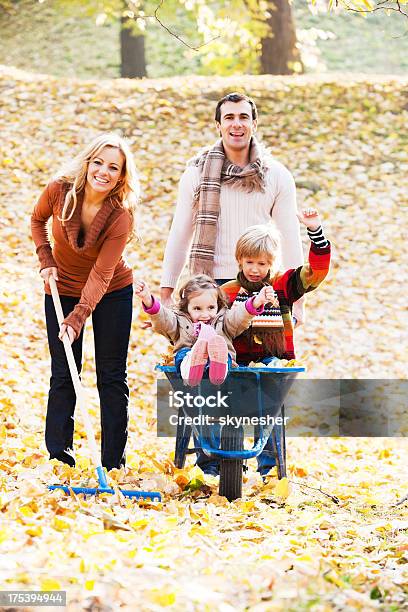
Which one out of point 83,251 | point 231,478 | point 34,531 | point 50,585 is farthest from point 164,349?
point 50,585

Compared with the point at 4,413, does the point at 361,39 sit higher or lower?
higher

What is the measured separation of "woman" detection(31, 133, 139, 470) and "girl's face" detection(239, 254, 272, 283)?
23.9 inches

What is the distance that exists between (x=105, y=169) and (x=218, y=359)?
3.58ft

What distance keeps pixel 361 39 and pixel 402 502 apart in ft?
68.7

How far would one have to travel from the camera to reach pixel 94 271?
4.25 meters

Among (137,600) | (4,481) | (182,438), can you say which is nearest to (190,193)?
(182,438)

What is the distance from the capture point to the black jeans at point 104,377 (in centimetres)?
453

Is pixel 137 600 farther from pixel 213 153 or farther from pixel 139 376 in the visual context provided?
pixel 139 376

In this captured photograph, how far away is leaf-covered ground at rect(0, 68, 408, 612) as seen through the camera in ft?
9.54

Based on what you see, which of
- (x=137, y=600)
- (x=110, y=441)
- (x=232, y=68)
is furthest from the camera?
(x=232, y=68)

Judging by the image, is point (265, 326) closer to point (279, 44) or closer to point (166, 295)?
point (166, 295)

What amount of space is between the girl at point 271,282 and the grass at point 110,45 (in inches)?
672

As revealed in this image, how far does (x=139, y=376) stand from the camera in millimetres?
7949

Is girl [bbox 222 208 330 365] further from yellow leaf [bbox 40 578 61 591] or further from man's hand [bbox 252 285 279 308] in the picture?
yellow leaf [bbox 40 578 61 591]
